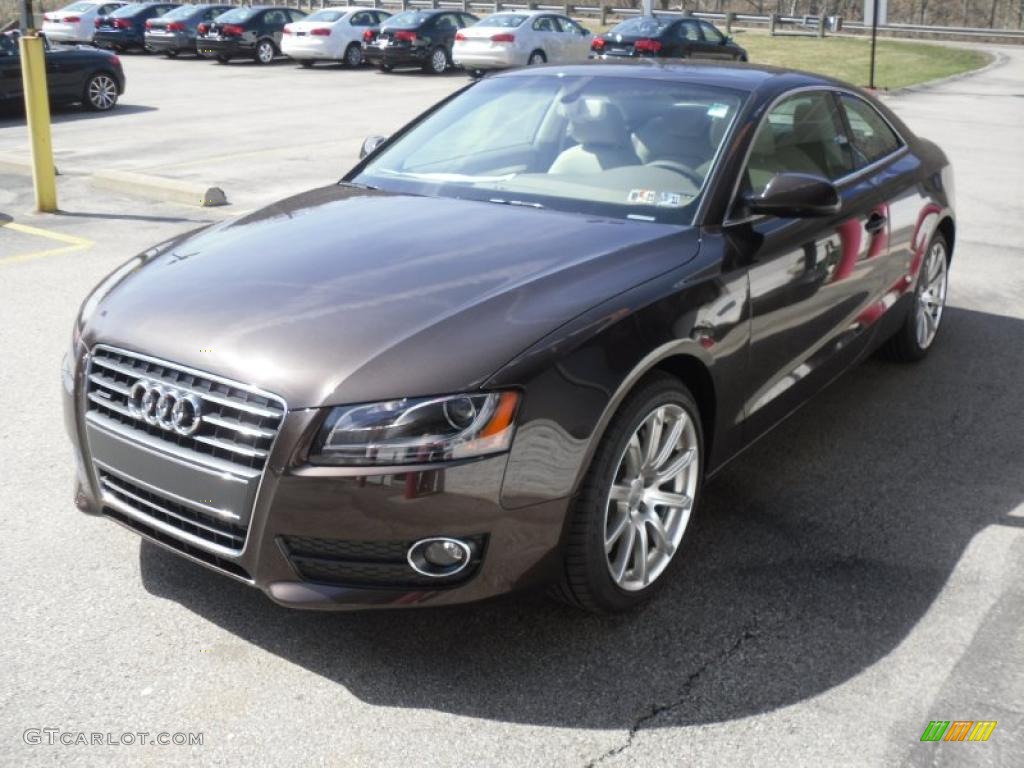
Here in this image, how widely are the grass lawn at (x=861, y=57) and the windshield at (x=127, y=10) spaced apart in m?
17.9

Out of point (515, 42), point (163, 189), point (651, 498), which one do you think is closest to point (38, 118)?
point (163, 189)

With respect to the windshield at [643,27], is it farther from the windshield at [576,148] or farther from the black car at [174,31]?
the windshield at [576,148]

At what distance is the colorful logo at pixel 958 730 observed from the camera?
3.06 meters

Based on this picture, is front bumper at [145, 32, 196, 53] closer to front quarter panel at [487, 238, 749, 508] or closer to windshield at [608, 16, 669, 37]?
windshield at [608, 16, 669, 37]

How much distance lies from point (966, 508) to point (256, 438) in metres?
2.83

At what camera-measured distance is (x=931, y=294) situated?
6324 mm

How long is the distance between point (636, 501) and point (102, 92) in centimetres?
1745

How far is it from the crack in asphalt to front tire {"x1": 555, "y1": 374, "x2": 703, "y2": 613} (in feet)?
1.04

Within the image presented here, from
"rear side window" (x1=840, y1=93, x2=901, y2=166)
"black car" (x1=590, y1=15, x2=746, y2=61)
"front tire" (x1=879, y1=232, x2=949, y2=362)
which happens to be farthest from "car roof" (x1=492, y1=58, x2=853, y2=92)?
"black car" (x1=590, y1=15, x2=746, y2=61)

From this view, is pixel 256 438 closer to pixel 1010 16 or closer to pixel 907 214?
pixel 907 214

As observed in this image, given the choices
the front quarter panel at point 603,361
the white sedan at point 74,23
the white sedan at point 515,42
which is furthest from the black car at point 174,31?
the front quarter panel at point 603,361

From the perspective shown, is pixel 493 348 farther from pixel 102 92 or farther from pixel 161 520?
pixel 102 92

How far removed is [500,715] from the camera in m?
3.13

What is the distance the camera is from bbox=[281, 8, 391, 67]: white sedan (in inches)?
1157
